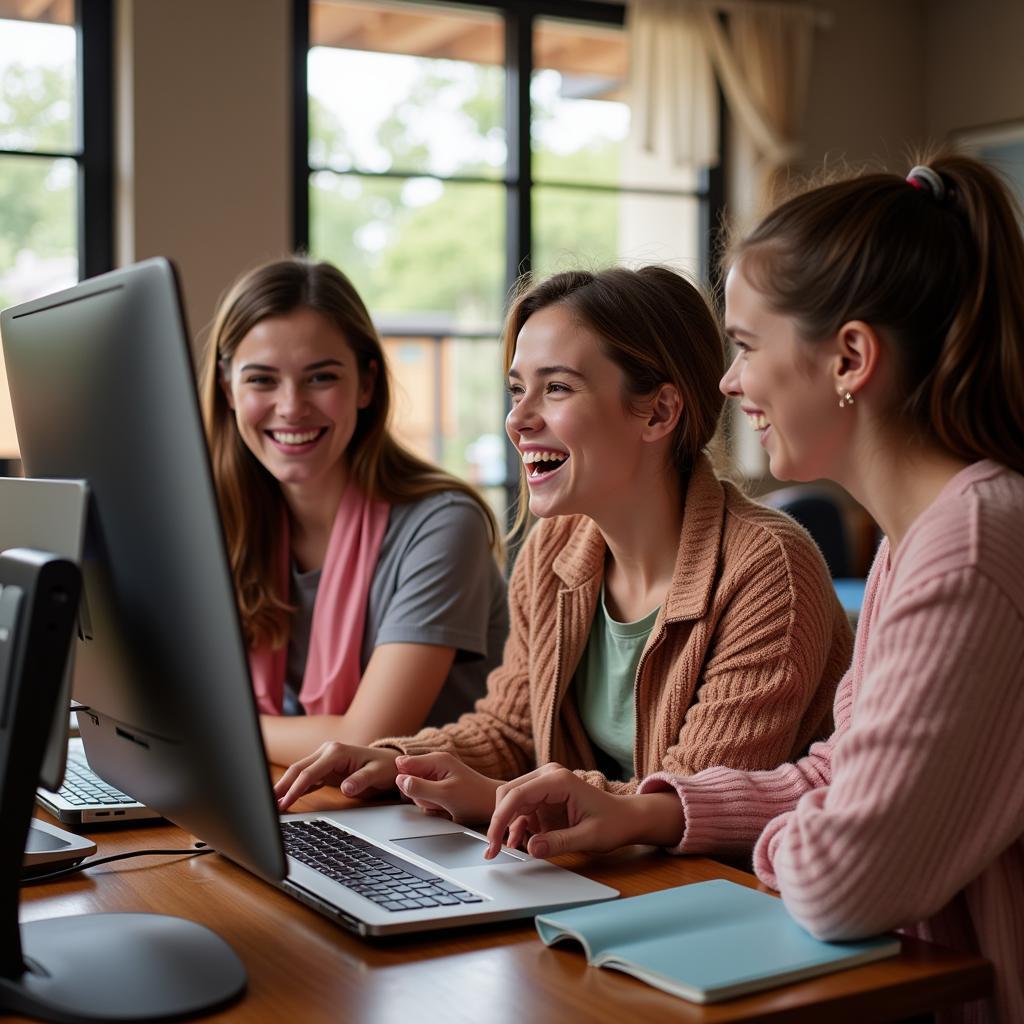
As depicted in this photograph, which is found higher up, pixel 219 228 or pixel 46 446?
pixel 219 228

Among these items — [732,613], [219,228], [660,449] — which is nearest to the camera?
[732,613]

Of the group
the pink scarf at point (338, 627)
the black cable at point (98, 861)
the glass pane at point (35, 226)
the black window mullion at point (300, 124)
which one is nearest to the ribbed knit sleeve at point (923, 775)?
the black cable at point (98, 861)

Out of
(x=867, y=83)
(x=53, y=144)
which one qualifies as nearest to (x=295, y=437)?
(x=53, y=144)

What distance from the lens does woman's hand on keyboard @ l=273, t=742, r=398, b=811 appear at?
146 centimetres

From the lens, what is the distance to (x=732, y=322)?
4.11ft

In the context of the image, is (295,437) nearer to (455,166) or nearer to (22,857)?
(22,857)

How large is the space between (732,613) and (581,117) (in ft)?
12.9

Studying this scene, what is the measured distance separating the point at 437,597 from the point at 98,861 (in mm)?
884

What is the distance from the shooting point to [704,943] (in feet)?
3.27

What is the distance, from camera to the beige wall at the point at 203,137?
4.15 meters

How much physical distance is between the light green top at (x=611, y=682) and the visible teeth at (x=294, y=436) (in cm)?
67

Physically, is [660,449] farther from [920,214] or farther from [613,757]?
[920,214]

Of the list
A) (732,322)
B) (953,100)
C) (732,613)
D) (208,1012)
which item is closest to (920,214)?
(732,322)

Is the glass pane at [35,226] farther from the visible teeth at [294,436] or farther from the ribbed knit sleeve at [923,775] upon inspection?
the ribbed knit sleeve at [923,775]
